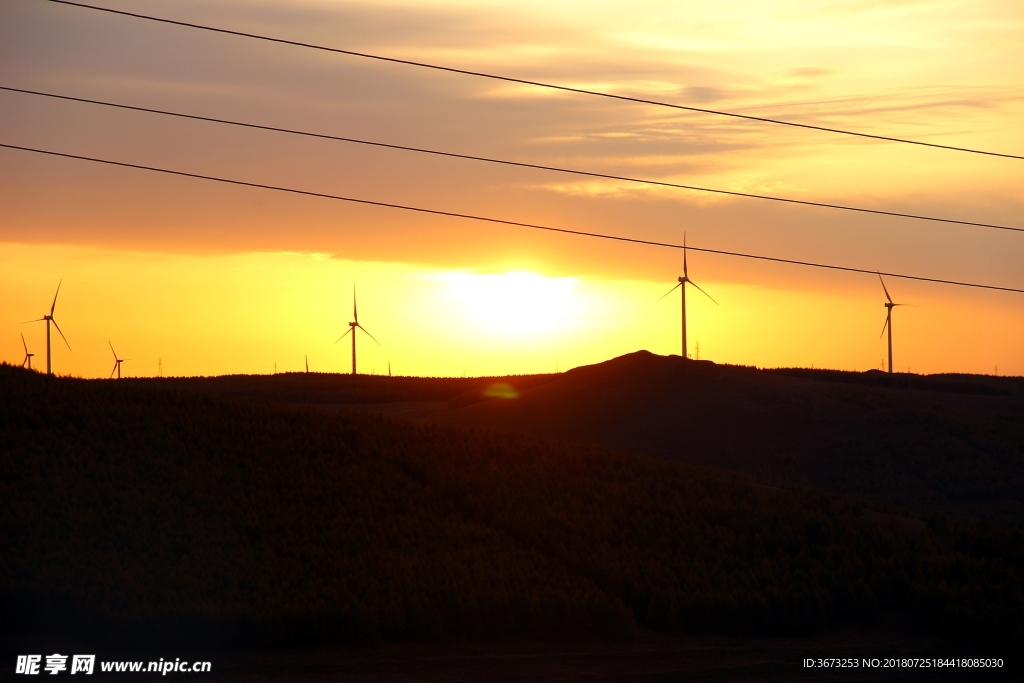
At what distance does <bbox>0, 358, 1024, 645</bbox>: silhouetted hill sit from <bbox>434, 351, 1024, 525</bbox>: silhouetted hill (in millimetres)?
23153

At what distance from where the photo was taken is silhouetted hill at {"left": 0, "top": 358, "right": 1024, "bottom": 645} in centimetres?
2356

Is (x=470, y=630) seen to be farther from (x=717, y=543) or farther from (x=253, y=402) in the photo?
(x=253, y=402)

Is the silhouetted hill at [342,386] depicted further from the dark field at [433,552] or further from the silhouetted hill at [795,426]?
the dark field at [433,552]

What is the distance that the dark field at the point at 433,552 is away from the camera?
2241cm

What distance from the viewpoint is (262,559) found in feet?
88.2

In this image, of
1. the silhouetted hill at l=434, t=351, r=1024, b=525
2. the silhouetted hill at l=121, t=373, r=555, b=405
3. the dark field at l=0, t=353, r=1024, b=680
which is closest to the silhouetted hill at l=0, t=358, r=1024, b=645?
the dark field at l=0, t=353, r=1024, b=680

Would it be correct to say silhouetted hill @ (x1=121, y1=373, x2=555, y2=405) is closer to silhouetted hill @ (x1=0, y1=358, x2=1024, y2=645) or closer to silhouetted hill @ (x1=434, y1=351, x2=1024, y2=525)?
silhouetted hill @ (x1=434, y1=351, x2=1024, y2=525)

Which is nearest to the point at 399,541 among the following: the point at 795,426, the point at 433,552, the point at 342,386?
the point at 433,552

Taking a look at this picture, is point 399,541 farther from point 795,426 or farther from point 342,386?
point 342,386

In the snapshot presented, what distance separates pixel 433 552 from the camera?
95.0 feet

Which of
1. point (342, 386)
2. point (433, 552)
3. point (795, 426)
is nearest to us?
point (433, 552)

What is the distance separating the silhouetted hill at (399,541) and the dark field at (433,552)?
0.28ft

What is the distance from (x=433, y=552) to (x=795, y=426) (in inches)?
1905

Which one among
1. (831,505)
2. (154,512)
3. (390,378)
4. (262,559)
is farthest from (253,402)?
(390,378)
